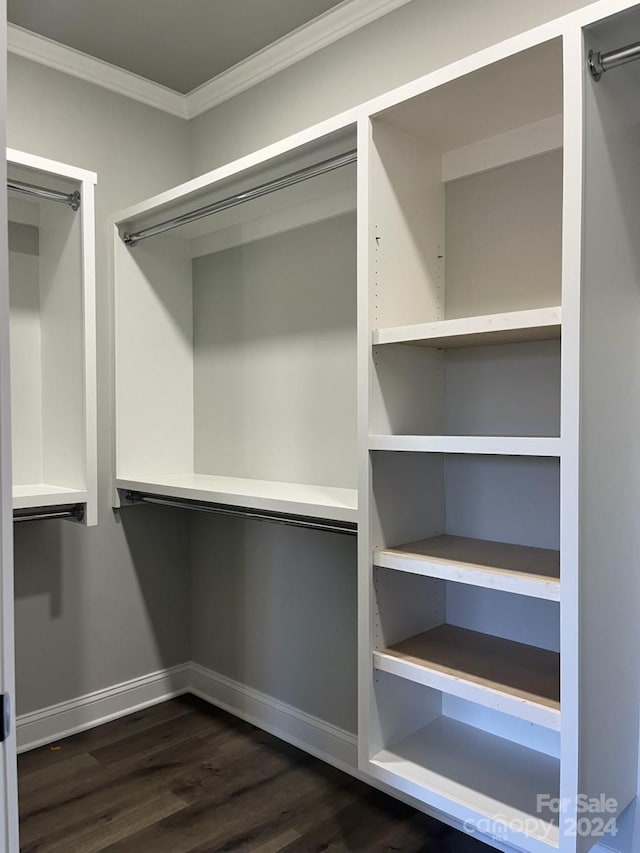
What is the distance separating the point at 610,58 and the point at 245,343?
172 cm

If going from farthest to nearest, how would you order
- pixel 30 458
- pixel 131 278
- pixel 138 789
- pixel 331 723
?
pixel 131 278, pixel 30 458, pixel 331 723, pixel 138 789

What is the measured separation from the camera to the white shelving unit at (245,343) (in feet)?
7.56

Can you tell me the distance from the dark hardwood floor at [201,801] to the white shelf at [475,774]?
38 cm

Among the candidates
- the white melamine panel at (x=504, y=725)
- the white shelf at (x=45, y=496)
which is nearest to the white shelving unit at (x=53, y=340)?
the white shelf at (x=45, y=496)

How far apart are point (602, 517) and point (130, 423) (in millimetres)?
1976

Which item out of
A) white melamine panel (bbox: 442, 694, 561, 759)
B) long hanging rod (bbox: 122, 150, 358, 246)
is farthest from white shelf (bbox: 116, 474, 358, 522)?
long hanging rod (bbox: 122, 150, 358, 246)

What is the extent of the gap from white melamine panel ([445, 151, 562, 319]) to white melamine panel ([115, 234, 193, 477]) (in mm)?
1401

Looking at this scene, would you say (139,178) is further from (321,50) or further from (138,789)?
(138,789)

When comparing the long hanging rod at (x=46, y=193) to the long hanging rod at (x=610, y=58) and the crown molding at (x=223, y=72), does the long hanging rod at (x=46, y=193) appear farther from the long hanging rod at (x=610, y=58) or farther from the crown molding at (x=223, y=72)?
the long hanging rod at (x=610, y=58)

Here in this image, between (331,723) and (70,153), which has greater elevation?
(70,153)

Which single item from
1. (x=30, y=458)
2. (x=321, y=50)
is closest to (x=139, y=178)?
(x=321, y=50)

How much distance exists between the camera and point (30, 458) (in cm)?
257

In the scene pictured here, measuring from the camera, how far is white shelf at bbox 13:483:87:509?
2176 millimetres

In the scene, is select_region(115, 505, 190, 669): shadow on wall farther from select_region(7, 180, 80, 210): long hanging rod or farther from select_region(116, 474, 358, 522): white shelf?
select_region(7, 180, 80, 210): long hanging rod
